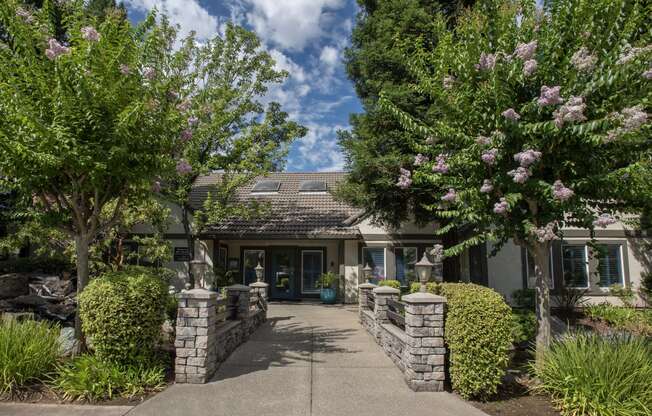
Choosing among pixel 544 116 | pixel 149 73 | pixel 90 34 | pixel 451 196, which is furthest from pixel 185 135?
pixel 544 116

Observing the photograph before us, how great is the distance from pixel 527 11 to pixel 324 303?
38.7ft

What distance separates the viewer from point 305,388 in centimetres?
560

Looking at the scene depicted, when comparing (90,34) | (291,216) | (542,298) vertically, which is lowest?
(542,298)

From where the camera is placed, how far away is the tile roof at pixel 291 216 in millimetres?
15109

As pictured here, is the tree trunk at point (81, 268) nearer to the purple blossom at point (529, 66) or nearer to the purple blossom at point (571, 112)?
the purple blossom at point (529, 66)

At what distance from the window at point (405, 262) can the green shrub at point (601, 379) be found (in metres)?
9.65

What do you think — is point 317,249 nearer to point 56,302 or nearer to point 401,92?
point 401,92

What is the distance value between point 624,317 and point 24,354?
12792 mm

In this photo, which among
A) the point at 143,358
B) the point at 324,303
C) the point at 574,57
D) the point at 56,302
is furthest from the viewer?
the point at 324,303

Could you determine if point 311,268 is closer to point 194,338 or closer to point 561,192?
point 194,338

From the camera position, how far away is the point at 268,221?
633 inches

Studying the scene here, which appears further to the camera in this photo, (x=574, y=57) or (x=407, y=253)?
(x=407, y=253)

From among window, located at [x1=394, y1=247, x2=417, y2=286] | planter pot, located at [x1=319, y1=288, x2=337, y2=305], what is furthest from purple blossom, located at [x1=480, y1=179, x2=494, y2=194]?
planter pot, located at [x1=319, y1=288, x2=337, y2=305]

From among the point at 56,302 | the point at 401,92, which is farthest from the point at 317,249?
the point at 56,302
